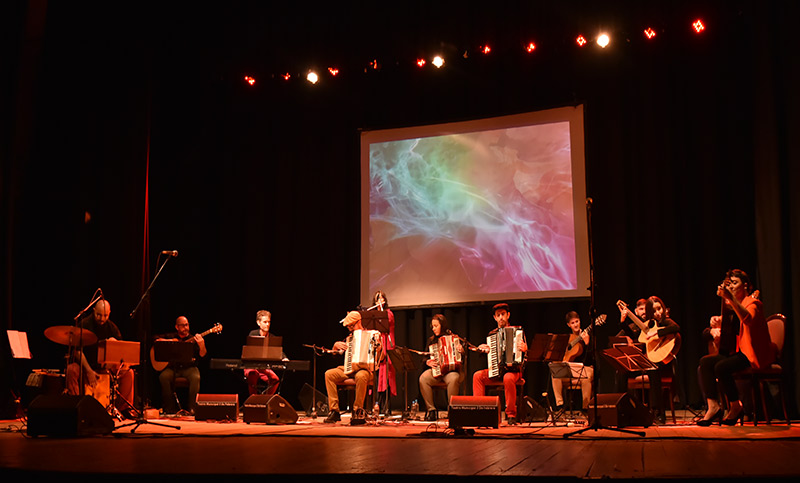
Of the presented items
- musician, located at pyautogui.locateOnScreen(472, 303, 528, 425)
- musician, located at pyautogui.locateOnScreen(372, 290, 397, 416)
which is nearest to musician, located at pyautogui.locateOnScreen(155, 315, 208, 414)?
musician, located at pyautogui.locateOnScreen(372, 290, 397, 416)

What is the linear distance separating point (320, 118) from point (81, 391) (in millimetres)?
5699

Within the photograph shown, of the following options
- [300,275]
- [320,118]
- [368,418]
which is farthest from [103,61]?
[368,418]

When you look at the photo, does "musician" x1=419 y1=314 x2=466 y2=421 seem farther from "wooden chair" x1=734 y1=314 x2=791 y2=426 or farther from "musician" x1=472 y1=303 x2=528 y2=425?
"wooden chair" x1=734 y1=314 x2=791 y2=426

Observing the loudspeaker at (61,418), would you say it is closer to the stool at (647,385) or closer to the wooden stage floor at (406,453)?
the wooden stage floor at (406,453)

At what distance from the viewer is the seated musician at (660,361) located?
24.5 ft

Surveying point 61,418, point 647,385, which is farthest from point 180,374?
point 647,385

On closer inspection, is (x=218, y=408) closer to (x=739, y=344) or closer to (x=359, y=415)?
(x=359, y=415)

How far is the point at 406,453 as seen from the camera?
4.36 metres

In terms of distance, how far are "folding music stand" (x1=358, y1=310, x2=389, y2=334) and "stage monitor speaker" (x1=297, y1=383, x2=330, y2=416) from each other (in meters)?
2.27

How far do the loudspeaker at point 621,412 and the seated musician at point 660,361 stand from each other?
1039 millimetres

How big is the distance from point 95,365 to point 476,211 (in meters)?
5.03

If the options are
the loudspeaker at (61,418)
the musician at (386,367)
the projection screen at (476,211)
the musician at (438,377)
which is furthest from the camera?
the projection screen at (476,211)

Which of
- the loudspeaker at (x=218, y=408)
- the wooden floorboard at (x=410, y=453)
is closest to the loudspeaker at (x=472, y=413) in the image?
the wooden floorboard at (x=410, y=453)

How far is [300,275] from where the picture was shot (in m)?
11.1
